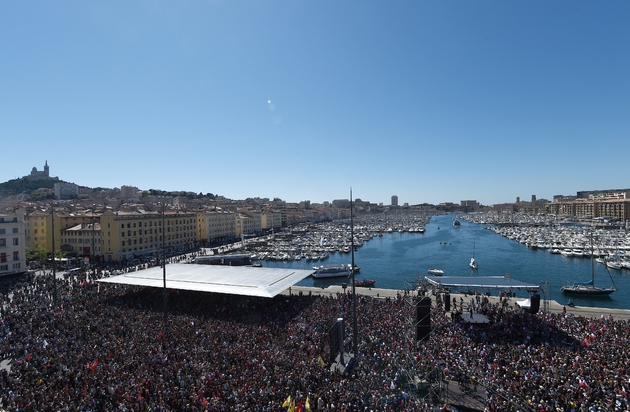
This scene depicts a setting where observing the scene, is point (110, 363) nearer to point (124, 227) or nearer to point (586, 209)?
point (124, 227)

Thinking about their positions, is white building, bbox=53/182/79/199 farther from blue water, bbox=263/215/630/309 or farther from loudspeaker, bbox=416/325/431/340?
loudspeaker, bbox=416/325/431/340

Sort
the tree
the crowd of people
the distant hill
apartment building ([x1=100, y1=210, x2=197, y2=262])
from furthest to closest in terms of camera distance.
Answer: the distant hill, apartment building ([x1=100, y1=210, x2=197, y2=262]), the tree, the crowd of people

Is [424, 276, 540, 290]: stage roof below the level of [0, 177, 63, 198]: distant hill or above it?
below

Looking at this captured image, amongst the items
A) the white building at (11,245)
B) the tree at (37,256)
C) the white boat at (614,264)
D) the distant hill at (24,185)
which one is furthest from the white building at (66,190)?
the white boat at (614,264)

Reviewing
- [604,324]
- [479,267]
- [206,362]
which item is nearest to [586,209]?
[479,267]

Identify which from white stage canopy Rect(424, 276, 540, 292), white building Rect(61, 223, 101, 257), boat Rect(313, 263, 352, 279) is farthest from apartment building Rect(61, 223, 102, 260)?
white stage canopy Rect(424, 276, 540, 292)
